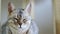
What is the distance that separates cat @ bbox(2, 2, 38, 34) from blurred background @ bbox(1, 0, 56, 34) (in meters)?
0.05

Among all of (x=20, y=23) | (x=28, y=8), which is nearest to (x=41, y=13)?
(x=28, y=8)

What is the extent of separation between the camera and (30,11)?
1.31 meters

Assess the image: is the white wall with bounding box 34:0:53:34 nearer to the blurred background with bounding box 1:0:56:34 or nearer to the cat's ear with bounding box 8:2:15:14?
the blurred background with bounding box 1:0:56:34

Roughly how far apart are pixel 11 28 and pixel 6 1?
312mm

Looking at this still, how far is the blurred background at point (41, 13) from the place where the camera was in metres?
1.28

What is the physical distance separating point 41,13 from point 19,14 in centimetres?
24

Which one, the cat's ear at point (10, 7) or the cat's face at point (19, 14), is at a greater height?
the cat's ear at point (10, 7)

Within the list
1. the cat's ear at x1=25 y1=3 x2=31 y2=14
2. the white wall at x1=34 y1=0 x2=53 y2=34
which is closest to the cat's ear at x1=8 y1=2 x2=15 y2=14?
the cat's ear at x1=25 y1=3 x2=31 y2=14

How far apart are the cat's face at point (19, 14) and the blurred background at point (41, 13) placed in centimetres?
5

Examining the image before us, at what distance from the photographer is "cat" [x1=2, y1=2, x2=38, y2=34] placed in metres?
1.25

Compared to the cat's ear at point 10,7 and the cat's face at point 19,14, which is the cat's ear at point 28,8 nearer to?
the cat's face at point 19,14

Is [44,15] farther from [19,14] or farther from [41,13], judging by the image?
[19,14]

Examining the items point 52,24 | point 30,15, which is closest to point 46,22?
point 52,24

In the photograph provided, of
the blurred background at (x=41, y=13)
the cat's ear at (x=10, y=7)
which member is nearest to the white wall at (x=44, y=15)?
the blurred background at (x=41, y=13)
